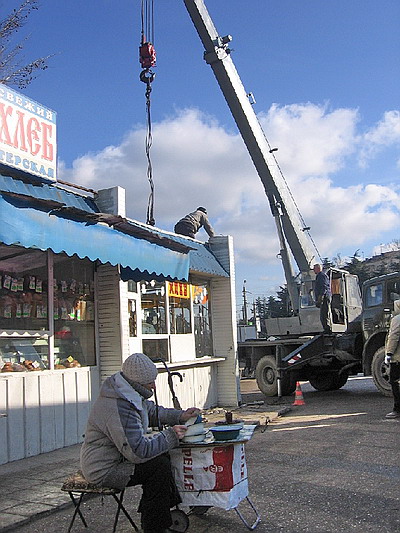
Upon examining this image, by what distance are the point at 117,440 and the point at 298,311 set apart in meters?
13.3

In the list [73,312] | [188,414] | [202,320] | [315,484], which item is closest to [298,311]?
[202,320]

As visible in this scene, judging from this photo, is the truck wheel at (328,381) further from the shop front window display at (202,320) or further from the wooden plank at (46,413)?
the wooden plank at (46,413)

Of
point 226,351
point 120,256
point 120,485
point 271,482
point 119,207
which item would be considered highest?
point 119,207

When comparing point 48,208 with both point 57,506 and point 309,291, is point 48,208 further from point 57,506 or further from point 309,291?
point 309,291

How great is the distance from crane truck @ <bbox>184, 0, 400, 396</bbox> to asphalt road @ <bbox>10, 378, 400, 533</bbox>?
369 cm

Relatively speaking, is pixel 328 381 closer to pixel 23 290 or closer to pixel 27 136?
pixel 23 290

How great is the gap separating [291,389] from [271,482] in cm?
934

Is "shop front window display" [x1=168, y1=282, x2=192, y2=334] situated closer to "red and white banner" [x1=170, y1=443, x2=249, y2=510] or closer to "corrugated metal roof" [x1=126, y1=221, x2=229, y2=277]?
"corrugated metal roof" [x1=126, y1=221, x2=229, y2=277]

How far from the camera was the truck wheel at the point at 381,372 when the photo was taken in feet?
41.3

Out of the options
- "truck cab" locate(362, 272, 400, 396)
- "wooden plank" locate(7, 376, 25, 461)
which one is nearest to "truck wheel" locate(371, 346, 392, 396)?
"truck cab" locate(362, 272, 400, 396)

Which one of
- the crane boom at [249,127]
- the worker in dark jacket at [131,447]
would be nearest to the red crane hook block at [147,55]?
the crane boom at [249,127]

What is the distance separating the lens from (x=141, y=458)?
420 centimetres

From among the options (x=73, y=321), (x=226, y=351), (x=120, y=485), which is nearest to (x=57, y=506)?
(x=120, y=485)

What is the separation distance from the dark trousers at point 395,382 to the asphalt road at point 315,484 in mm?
390
